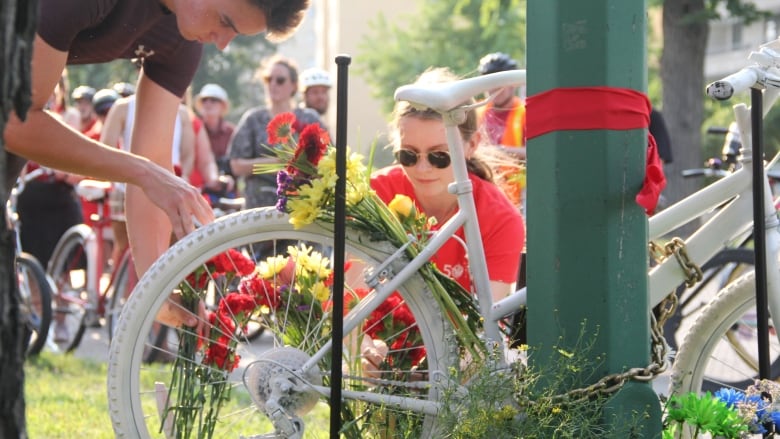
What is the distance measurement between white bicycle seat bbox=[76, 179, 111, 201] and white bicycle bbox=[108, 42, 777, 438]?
510cm

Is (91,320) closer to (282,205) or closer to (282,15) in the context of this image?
(282,15)

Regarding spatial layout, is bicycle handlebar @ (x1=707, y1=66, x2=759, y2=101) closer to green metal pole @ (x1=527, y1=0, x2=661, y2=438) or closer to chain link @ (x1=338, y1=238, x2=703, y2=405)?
green metal pole @ (x1=527, y1=0, x2=661, y2=438)

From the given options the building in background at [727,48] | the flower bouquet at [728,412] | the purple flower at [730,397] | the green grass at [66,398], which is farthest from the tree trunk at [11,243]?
the building in background at [727,48]

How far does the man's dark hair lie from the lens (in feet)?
12.6

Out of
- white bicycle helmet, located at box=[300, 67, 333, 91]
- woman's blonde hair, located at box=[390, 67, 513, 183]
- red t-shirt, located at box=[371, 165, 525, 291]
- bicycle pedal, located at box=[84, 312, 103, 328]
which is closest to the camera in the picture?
red t-shirt, located at box=[371, 165, 525, 291]

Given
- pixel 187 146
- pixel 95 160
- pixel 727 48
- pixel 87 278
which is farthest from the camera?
pixel 727 48

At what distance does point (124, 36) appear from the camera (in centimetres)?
396

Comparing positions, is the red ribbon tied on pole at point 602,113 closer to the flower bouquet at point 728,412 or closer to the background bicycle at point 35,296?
the flower bouquet at point 728,412

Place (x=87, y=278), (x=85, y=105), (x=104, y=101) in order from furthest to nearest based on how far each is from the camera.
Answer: (x=85, y=105) < (x=104, y=101) < (x=87, y=278)

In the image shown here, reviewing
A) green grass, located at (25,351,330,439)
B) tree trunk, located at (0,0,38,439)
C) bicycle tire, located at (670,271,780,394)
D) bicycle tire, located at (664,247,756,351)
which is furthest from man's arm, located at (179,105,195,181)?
tree trunk, located at (0,0,38,439)

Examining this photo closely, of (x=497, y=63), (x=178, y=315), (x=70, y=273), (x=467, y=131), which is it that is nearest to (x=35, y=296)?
(x=70, y=273)

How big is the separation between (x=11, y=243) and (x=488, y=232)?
7.91ft

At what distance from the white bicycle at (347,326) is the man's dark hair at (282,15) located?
437 mm

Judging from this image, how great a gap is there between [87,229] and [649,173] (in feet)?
22.1
